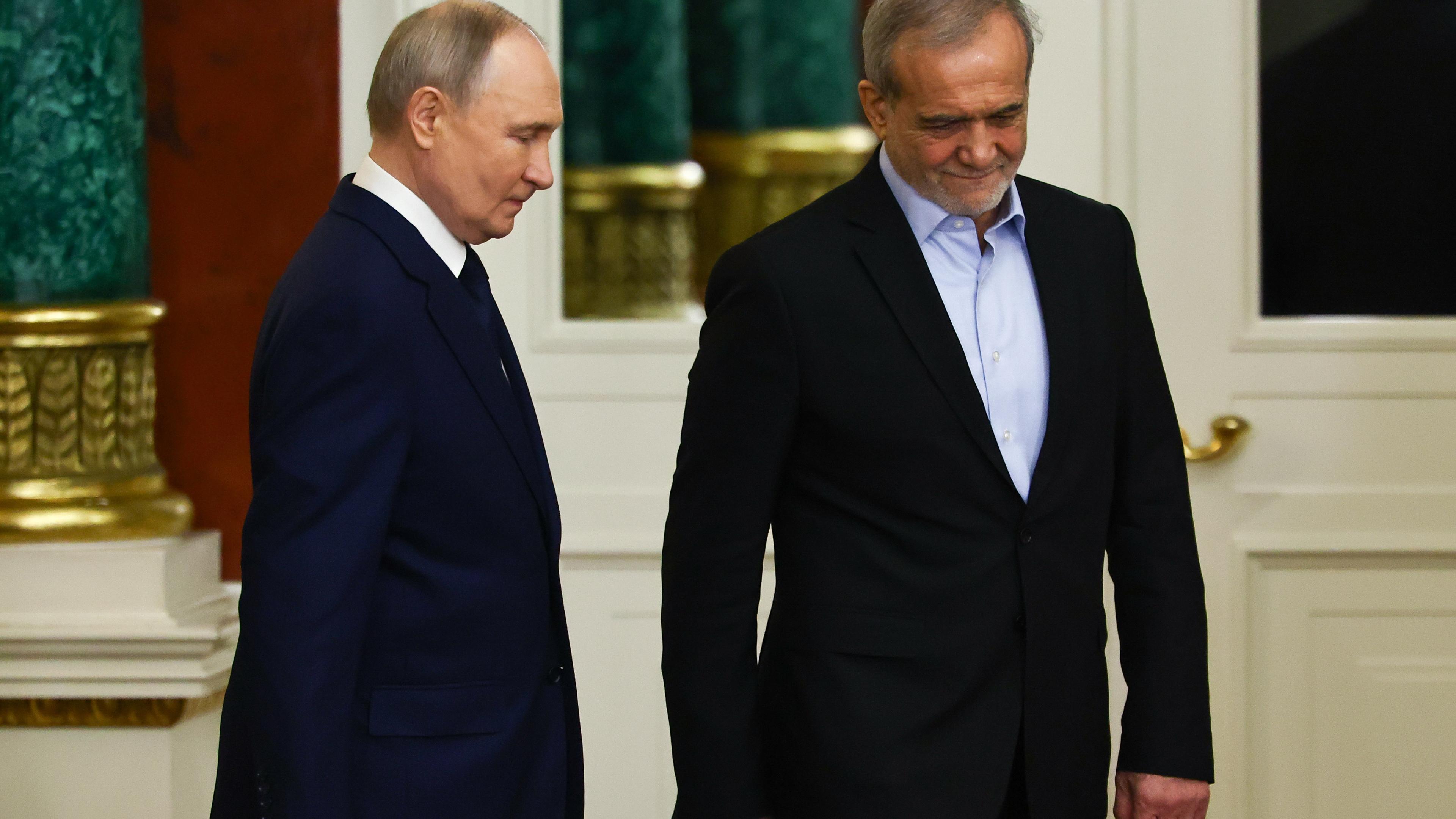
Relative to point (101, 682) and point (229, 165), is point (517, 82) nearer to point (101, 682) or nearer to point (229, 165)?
point (229, 165)

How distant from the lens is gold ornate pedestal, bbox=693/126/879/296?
2.68 metres

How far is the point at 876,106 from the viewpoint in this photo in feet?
5.18

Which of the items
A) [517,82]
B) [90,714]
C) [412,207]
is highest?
[517,82]

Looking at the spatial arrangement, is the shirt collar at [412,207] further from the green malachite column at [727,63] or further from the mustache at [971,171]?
the green malachite column at [727,63]

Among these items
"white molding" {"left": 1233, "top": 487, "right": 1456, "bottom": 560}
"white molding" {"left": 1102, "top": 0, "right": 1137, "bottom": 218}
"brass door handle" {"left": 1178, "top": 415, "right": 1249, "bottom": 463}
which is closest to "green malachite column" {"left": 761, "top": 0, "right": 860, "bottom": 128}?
"white molding" {"left": 1102, "top": 0, "right": 1137, "bottom": 218}

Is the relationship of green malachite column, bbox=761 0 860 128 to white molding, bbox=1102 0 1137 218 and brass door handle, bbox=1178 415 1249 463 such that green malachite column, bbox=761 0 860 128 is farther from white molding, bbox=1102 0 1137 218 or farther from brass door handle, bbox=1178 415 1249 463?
brass door handle, bbox=1178 415 1249 463

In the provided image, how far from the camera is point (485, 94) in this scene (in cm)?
141

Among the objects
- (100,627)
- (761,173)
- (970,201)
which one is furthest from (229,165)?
(970,201)

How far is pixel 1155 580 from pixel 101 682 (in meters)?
1.69

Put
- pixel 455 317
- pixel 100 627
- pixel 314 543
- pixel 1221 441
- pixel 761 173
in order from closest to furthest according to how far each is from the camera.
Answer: pixel 314 543
pixel 455 317
pixel 100 627
pixel 1221 441
pixel 761 173

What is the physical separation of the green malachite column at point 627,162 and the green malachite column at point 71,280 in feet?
2.40

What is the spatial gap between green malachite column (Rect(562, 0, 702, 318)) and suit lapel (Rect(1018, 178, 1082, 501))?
1143mm

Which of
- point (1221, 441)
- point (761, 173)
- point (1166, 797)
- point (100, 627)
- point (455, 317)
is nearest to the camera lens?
point (455, 317)

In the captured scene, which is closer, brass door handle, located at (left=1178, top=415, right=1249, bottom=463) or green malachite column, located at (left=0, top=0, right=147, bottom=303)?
green malachite column, located at (left=0, top=0, right=147, bottom=303)
